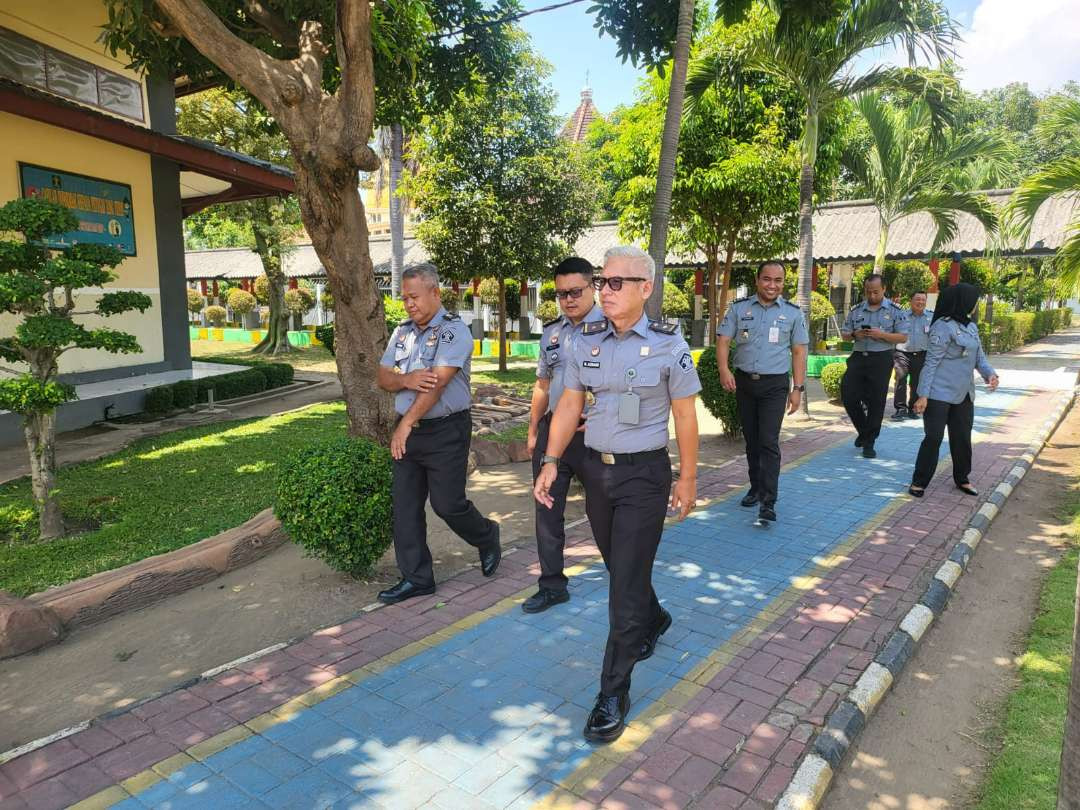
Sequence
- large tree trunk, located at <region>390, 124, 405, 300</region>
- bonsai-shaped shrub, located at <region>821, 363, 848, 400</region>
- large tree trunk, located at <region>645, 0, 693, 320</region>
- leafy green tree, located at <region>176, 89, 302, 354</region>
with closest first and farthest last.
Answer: large tree trunk, located at <region>645, 0, 693, 320</region>, bonsai-shaped shrub, located at <region>821, 363, 848, 400</region>, leafy green tree, located at <region>176, 89, 302, 354</region>, large tree trunk, located at <region>390, 124, 405, 300</region>

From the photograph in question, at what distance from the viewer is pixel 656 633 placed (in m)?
3.93

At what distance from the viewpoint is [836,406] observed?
39.6 ft

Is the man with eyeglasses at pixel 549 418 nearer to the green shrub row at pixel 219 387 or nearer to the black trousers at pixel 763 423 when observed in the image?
the black trousers at pixel 763 423

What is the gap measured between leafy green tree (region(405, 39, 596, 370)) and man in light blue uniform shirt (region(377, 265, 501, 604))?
1094 centimetres

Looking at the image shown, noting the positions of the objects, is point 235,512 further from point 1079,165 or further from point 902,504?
point 1079,165

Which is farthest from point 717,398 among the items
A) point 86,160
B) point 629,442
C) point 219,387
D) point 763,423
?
point 86,160

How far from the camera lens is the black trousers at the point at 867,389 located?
26.8 ft

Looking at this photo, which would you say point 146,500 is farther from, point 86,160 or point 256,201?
point 256,201

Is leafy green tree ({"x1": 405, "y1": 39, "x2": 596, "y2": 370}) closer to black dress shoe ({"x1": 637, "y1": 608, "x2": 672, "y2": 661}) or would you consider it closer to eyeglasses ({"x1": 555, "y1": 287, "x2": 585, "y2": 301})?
eyeglasses ({"x1": 555, "y1": 287, "x2": 585, "y2": 301})

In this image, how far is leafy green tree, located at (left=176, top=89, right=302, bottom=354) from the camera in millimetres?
18234

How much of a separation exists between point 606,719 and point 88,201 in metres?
11.6

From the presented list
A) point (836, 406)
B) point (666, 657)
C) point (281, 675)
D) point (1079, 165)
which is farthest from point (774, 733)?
point (836, 406)

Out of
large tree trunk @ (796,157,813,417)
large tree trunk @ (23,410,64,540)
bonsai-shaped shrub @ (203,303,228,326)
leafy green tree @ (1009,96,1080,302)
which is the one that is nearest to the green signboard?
large tree trunk @ (23,410,64,540)

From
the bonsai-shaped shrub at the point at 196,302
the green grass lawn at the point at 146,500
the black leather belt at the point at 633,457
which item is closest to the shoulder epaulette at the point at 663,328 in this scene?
the black leather belt at the point at 633,457
